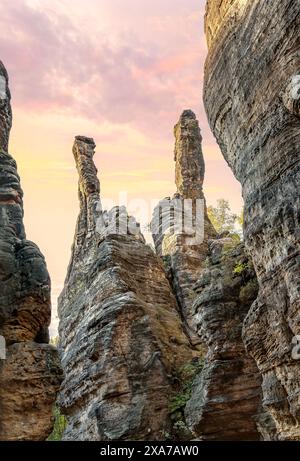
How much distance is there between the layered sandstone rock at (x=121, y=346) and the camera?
2252 centimetres

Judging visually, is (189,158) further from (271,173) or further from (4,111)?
(271,173)

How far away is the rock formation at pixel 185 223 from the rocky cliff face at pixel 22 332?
16.8 meters

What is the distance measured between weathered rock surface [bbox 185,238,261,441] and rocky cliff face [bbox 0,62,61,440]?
25.5 ft

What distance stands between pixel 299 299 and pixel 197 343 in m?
17.4

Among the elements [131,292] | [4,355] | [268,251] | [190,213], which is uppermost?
[190,213]

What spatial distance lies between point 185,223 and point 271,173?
24.8 metres

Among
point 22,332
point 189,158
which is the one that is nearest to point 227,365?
point 22,332

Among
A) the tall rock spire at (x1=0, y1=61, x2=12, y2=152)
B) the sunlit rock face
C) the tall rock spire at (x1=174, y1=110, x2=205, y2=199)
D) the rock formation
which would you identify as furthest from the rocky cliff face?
the tall rock spire at (x1=174, y1=110, x2=205, y2=199)

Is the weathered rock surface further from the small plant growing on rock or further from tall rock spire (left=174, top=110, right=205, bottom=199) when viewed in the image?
tall rock spire (left=174, top=110, right=205, bottom=199)

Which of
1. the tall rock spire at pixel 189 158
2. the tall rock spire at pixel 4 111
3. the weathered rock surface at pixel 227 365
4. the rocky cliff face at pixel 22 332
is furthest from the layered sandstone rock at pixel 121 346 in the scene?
the tall rock spire at pixel 4 111

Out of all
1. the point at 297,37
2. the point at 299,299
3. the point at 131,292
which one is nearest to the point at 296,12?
the point at 297,37

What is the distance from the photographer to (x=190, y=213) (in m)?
39.2

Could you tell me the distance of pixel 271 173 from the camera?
1376cm
